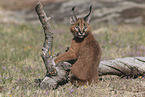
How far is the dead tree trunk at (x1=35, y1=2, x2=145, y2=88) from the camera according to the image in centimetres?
462

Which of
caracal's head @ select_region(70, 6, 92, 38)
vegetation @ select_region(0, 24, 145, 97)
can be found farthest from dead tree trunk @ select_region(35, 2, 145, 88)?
caracal's head @ select_region(70, 6, 92, 38)

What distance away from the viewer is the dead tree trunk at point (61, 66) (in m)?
4.62

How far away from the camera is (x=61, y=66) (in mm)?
4840

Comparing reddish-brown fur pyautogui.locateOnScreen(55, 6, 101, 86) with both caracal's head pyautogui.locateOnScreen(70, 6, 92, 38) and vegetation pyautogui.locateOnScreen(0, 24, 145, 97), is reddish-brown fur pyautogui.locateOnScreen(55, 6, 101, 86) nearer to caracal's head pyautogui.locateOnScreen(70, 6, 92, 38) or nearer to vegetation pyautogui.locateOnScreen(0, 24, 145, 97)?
caracal's head pyautogui.locateOnScreen(70, 6, 92, 38)

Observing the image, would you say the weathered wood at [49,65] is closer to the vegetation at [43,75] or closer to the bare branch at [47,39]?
the bare branch at [47,39]

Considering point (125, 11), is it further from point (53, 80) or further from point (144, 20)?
point (53, 80)

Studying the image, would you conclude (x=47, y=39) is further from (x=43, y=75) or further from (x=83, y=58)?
(x=43, y=75)

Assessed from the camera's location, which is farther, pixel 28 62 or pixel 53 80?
pixel 28 62

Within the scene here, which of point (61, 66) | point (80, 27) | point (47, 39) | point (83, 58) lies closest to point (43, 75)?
point (61, 66)

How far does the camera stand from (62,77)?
4863mm

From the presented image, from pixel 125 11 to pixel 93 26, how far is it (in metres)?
4.11

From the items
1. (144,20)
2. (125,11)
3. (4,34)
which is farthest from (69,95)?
(125,11)

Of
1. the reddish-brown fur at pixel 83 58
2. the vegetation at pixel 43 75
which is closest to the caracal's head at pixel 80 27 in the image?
the reddish-brown fur at pixel 83 58

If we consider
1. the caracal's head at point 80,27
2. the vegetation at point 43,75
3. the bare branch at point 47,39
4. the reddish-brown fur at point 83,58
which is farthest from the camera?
the caracal's head at point 80,27
